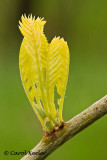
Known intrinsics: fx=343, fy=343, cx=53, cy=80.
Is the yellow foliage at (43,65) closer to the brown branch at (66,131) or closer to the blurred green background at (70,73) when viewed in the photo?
the brown branch at (66,131)

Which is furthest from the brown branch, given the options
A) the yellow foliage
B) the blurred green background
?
the blurred green background

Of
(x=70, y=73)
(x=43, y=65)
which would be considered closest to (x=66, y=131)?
(x=43, y=65)

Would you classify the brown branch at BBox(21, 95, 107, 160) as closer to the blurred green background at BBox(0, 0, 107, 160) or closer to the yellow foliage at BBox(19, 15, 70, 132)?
the yellow foliage at BBox(19, 15, 70, 132)

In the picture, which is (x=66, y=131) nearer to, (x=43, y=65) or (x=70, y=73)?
(x=43, y=65)

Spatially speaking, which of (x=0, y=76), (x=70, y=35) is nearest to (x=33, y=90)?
(x=0, y=76)

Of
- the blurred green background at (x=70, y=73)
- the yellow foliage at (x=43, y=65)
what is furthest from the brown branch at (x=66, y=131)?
the blurred green background at (x=70, y=73)

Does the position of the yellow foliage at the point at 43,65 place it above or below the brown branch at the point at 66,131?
above
